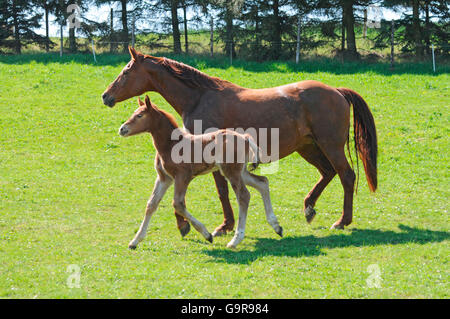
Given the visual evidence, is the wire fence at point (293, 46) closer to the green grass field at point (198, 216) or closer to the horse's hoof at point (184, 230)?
the green grass field at point (198, 216)

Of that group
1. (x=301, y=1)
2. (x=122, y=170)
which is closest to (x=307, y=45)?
(x=301, y=1)

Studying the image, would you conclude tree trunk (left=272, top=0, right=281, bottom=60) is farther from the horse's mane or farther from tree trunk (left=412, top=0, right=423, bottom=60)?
the horse's mane

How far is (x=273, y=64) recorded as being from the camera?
2428cm

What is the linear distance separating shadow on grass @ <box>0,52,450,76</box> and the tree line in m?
1.19

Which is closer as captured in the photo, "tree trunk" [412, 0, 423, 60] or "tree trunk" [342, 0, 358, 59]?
"tree trunk" [412, 0, 423, 60]

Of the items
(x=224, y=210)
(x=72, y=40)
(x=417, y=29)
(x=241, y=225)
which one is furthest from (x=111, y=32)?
(x=241, y=225)

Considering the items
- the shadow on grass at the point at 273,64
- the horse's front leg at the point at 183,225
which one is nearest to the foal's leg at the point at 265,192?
the horse's front leg at the point at 183,225

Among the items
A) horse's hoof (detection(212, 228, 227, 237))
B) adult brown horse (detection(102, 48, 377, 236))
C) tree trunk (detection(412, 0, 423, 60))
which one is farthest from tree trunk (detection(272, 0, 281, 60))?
horse's hoof (detection(212, 228, 227, 237))

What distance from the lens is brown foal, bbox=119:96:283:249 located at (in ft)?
26.2

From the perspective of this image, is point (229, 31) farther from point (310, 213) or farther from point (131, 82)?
point (310, 213)

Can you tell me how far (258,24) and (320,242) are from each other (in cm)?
2030

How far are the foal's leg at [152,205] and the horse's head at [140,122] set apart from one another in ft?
2.54

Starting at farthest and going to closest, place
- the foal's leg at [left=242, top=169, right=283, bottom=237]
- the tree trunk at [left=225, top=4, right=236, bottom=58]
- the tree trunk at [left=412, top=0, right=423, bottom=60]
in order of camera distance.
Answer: the tree trunk at [left=225, top=4, right=236, bottom=58]
the tree trunk at [left=412, top=0, right=423, bottom=60]
the foal's leg at [left=242, top=169, right=283, bottom=237]
